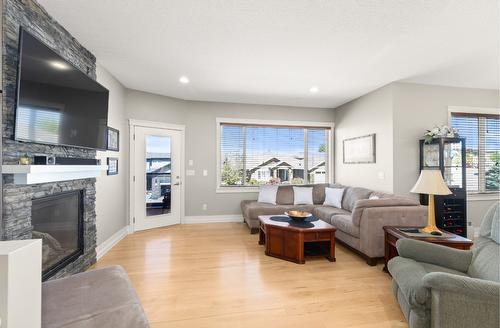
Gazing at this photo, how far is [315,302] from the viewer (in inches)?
83.6

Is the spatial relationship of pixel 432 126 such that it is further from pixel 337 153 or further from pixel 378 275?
pixel 378 275

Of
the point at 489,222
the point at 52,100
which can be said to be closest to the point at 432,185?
the point at 489,222

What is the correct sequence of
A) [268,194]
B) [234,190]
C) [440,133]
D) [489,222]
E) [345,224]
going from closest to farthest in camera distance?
1. [489,222]
2. [345,224]
3. [440,133]
4. [268,194]
5. [234,190]

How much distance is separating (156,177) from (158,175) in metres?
0.05

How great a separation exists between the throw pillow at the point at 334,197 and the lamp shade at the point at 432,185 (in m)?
1.87

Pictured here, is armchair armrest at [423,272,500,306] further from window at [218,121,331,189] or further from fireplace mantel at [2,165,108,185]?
window at [218,121,331,189]

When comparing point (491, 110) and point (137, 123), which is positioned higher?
point (491, 110)

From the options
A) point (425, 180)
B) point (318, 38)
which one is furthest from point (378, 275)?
point (318, 38)

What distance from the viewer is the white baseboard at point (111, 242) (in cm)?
323

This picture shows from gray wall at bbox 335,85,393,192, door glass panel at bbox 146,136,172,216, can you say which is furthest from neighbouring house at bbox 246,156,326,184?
door glass panel at bbox 146,136,172,216

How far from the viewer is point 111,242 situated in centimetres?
359

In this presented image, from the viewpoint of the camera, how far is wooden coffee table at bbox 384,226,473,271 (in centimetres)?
235

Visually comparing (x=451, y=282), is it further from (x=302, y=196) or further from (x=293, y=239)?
(x=302, y=196)

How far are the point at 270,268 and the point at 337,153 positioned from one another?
137 inches
